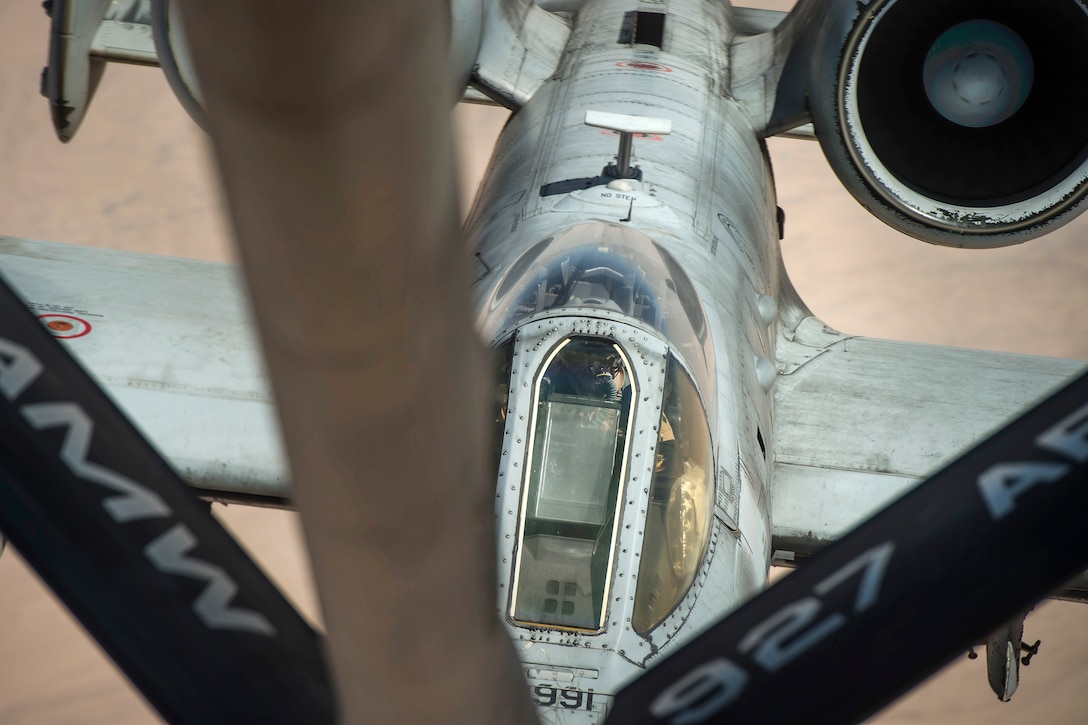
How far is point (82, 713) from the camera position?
12164mm

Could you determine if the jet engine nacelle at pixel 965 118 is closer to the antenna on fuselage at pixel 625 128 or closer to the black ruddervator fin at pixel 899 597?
the antenna on fuselage at pixel 625 128

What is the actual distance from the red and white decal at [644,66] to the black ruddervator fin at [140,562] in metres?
7.73

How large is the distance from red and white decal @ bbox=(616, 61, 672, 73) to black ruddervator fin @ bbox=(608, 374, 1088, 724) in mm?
7599

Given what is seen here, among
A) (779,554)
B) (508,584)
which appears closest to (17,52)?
(779,554)

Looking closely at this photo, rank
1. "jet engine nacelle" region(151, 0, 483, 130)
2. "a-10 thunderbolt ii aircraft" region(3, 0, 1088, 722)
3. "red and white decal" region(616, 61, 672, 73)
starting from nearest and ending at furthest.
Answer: "a-10 thunderbolt ii aircraft" region(3, 0, 1088, 722) < "jet engine nacelle" region(151, 0, 483, 130) < "red and white decal" region(616, 61, 672, 73)

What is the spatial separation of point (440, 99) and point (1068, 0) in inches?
304

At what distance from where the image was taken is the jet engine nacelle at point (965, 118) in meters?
7.83

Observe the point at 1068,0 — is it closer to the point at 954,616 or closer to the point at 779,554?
the point at 779,554

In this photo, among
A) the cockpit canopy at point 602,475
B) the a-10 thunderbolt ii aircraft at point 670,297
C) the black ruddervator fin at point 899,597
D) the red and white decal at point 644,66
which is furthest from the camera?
the red and white decal at point 644,66

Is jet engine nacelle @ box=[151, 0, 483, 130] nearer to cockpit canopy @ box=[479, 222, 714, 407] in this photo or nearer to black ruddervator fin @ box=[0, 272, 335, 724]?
cockpit canopy @ box=[479, 222, 714, 407]

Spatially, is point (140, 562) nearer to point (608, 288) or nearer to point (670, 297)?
point (608, 288)

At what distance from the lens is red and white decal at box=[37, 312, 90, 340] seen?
8164mm

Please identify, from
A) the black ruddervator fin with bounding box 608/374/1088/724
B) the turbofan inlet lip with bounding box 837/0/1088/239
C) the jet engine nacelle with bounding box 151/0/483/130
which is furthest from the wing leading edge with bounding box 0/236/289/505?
the black ruddervator fin with bounding box 608/374/1088/724

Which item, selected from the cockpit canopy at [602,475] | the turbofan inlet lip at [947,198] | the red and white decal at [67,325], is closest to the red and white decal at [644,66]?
the turbofan inlet lip at [947,198]
